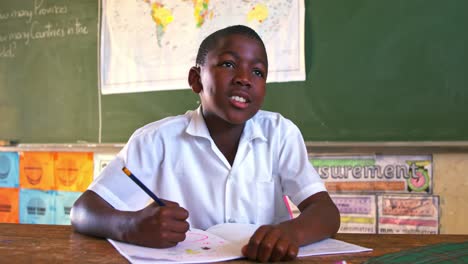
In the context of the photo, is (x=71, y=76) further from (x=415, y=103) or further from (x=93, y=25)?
(x=415, y=103)

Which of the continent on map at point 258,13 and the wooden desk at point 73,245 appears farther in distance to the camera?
the continent on map at point 258,13

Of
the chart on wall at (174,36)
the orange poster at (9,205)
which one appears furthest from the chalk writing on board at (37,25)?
the orange poster at (9,205)

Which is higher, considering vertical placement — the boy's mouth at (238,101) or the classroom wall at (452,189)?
the boy's mouth at (238,101)

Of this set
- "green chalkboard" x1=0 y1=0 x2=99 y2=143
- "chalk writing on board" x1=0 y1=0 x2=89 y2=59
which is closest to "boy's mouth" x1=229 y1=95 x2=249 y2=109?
"green chalkboard" x1=0 y1=0 x2=99 y2=143

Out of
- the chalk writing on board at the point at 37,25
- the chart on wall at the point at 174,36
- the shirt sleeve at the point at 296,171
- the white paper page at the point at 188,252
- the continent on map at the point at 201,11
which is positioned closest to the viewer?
the white paper page at the point at 188,252

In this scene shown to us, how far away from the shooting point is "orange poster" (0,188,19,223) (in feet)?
9.58

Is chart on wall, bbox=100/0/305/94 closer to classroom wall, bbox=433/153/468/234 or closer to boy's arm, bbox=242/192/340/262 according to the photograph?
classroom wall, bbox=433/153/468/234

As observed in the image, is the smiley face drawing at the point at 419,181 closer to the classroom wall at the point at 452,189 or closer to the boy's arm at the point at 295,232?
the classroom wall at the point at 452,189

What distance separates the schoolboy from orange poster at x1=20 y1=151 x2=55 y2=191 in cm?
168

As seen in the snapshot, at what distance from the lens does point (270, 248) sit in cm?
75

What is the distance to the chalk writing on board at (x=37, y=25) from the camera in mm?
2824

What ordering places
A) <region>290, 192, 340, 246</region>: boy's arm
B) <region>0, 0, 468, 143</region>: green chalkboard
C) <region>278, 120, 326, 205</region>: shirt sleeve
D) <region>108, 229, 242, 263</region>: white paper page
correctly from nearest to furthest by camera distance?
<region>108, 229, 242, 263</region>: white paper page → <region>290, 192, 340, 246</region>: boy's arm → <region>278, 120, 326, 205</region>: shirt sleeve → <region>0, 0, 468, 143</region>: green chalkboard

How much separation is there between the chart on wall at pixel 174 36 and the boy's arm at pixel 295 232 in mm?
1245

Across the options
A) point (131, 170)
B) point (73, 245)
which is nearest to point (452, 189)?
point (131, 170)
